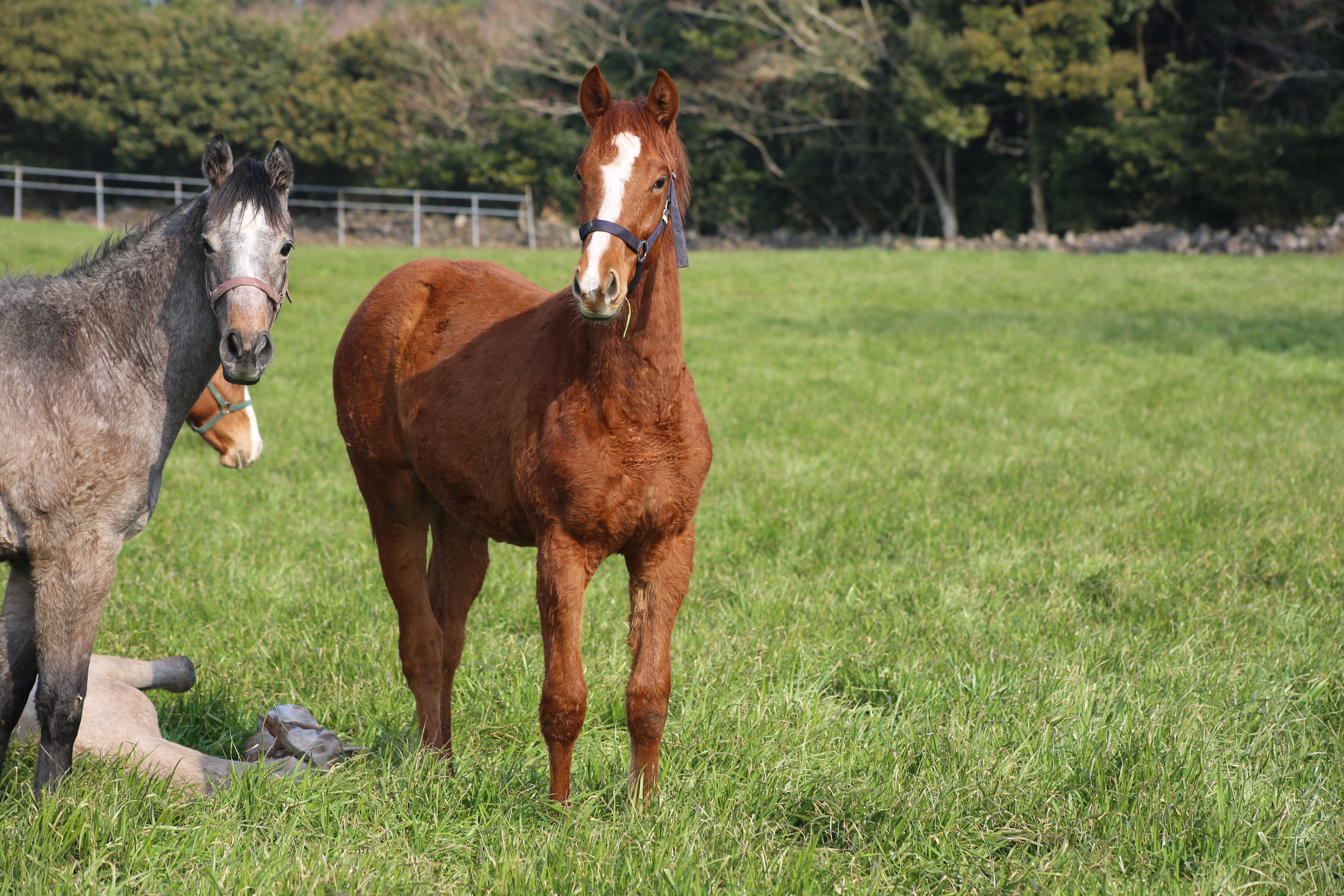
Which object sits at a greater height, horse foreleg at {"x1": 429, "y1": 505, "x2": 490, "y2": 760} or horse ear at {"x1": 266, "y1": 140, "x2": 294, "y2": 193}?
horse ear at {"x1": 266, "y1": 140, "x2": 294, "y2": 193}

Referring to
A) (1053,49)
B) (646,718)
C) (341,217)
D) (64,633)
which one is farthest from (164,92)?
(646,718)

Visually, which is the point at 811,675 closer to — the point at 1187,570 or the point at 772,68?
the point at 1187,570

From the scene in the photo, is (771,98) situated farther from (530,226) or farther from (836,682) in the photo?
(836,682)

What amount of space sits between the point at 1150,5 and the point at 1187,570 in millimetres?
31656

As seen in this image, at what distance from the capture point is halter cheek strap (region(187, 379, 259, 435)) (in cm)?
427

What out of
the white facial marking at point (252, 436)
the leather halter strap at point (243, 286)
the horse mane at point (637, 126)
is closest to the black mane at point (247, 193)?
the leather halter strap at point (243, 286)

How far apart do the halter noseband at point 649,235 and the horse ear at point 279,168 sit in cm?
89

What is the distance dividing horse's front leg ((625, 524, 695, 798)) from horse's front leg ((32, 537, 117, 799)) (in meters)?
1.51

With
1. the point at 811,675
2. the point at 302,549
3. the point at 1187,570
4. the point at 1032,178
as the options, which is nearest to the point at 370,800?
the point at 811,675

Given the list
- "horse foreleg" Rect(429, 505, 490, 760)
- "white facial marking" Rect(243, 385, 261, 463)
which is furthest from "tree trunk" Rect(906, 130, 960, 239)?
"horse foreleg" Rect(429, 505, 490, 760)

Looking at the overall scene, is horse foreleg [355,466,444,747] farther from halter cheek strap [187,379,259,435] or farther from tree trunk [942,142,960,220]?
tree trunk [942,142,960,220]

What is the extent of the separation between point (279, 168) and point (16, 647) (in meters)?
1.61

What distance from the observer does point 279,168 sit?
2.75 metres

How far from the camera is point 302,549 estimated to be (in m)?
5.64
